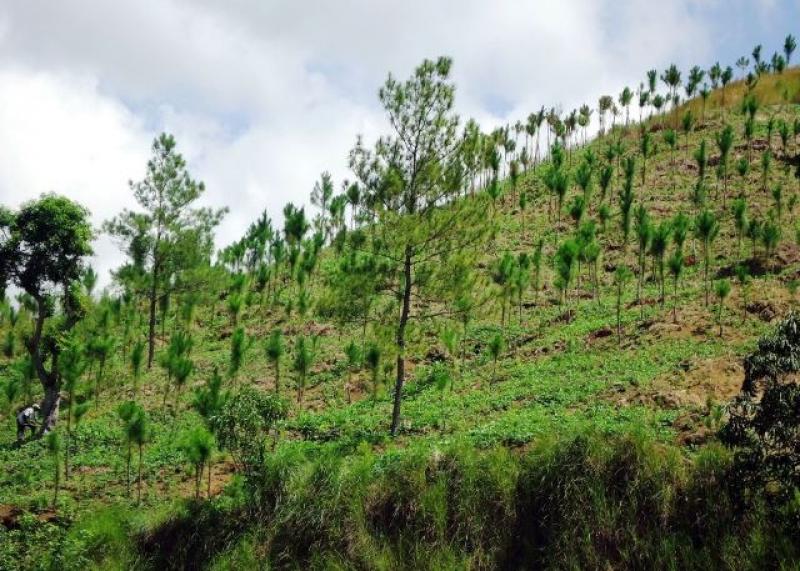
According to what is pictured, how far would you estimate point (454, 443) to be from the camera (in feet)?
39.7

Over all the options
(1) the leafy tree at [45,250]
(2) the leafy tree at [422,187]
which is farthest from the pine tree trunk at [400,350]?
(1) the leafy tree at [45,250]

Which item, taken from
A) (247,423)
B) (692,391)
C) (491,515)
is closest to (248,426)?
(247,423)

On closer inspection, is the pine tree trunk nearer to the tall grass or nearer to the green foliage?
the tall grass

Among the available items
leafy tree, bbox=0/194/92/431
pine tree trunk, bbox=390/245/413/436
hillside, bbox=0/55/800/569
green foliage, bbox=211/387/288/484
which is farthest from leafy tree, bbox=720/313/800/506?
leafy tree, bbox=0/194/92/431

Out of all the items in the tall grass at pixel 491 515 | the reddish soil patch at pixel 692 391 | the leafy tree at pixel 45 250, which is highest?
the leafy tree at pixel 45 250

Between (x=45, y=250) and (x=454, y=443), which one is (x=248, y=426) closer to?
(x=454, y=443)

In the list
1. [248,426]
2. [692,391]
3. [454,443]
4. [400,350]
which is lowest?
[454,443]

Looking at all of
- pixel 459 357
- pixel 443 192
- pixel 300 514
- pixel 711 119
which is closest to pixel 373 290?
pixel 443 192

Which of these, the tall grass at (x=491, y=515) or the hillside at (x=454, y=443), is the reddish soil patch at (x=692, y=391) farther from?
the tall grass at (x=491, y=515)

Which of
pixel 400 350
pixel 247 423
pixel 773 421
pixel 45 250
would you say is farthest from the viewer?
pixel 45 250

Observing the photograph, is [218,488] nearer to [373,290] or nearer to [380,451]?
[380,451]

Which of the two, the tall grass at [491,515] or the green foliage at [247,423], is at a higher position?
the green foliage at [247,423]

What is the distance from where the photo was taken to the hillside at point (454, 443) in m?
10.2

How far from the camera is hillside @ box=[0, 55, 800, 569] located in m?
10.2
